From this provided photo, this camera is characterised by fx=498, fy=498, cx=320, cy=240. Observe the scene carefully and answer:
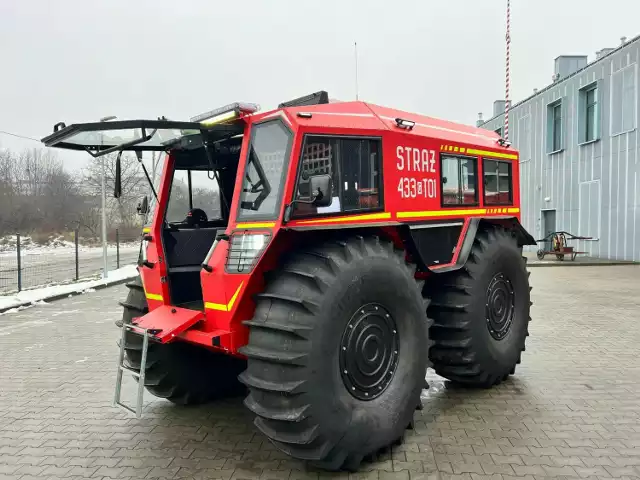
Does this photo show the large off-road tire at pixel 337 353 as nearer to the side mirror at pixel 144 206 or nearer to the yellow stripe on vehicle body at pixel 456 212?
the yellow stripe on vehicle body at pixel 456 212

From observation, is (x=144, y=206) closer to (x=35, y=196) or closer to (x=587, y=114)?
(x=587, y=114)

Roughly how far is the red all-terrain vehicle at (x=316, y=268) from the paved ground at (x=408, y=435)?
34 centimetres

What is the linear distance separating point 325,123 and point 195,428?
2.91 meters

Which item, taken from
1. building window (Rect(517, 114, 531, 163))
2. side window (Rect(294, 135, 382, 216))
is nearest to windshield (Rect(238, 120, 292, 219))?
side window (Rect(294, 135, 382, 216))

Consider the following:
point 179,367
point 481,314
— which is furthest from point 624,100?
point 179,367

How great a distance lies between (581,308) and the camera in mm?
10141

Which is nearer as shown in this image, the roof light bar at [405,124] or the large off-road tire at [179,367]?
the roof light bar at [405,124]

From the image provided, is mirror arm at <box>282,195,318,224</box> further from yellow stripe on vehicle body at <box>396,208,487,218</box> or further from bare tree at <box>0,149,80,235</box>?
bare tree at <box>0,149,80,235</box>

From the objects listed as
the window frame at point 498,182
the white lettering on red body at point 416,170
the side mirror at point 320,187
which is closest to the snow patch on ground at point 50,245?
the window frame at point 498,182

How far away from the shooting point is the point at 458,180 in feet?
17.1

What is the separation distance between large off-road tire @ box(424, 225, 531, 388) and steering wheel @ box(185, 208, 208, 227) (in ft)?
7.69

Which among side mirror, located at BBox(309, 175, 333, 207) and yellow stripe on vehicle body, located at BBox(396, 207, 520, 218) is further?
yellow stripe on vehicle body, located at BBox(396, 207, 520, 218)

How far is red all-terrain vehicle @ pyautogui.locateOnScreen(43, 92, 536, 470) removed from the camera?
3.34 meters

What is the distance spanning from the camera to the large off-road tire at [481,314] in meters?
4.90
